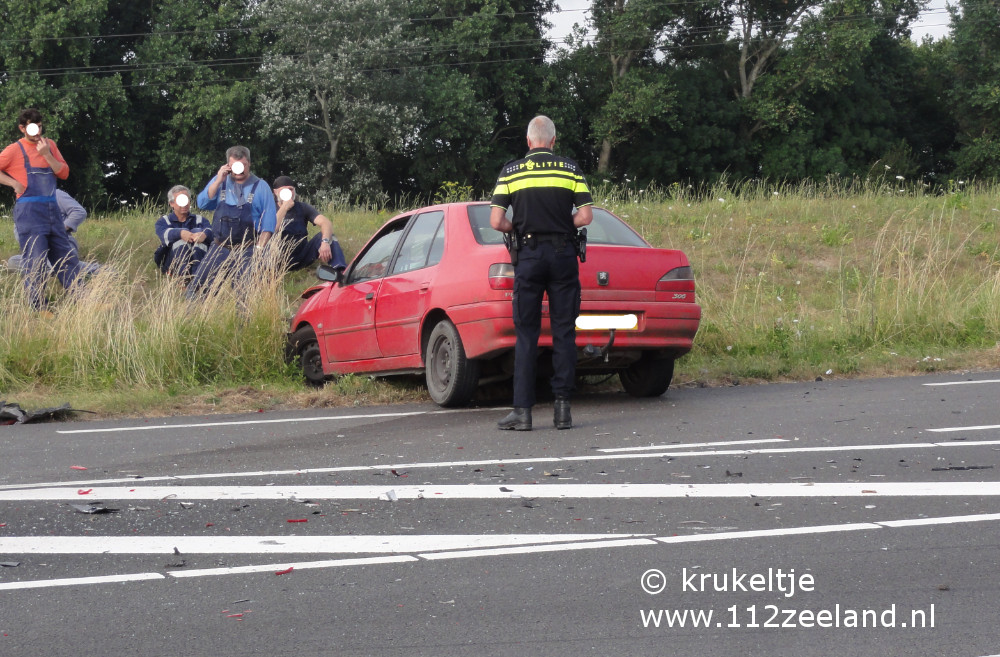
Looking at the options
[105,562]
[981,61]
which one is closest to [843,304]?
[105,562]

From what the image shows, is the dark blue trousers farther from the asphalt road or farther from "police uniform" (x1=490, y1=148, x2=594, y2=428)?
the asphalt road

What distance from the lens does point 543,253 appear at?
7906mm

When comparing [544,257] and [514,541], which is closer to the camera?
[514,541]

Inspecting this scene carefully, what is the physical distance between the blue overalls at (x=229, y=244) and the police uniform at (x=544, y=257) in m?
4.77

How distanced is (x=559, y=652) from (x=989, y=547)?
1956 mm

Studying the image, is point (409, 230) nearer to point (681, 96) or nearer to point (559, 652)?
point (559, 652)

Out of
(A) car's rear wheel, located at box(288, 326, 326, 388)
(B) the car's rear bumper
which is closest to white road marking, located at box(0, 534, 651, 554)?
(B) the car's rear bumper

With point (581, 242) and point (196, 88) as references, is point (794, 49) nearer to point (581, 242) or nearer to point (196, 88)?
point (196, 88)

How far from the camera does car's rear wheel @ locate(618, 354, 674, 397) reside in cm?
967

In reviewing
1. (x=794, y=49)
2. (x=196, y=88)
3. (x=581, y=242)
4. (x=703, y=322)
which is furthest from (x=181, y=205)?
(x=794, y=49)

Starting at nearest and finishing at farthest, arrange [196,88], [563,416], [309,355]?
[563,416] → [309,355] → [196,88]

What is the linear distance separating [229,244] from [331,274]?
2887 millimetres

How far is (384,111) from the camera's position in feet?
154

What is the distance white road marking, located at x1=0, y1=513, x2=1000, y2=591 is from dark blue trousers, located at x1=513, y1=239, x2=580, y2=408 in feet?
10.5
